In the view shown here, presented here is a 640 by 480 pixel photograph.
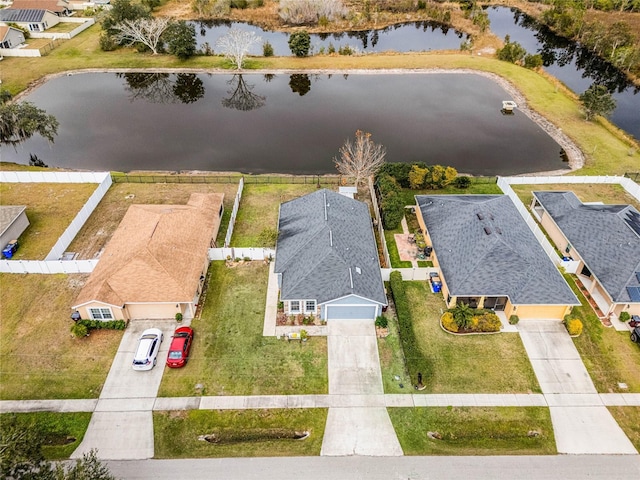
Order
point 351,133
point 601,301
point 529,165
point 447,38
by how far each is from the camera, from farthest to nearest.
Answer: point 447,38
point 351,133
point 529,165
point 601,301

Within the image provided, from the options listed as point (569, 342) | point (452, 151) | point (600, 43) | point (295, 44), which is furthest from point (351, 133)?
point (600, 43)

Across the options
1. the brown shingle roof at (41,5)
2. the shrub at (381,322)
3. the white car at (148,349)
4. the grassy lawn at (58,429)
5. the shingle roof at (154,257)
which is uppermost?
the brown shingle roof at (41,5)

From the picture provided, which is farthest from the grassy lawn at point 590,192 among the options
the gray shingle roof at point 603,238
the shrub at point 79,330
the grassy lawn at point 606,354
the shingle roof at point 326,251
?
the shrub at point 79,330

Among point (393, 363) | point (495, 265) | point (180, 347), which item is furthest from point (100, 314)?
point (495, 265)

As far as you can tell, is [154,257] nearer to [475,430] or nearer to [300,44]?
[475,430]

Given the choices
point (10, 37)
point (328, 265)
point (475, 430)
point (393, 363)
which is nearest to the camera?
point (475, 430)

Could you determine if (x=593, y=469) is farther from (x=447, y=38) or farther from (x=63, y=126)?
(x=447, y=38)

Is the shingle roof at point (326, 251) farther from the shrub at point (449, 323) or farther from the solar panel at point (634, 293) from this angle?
the solar panel at point (634, 293)
